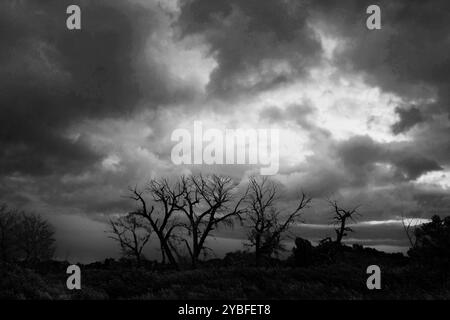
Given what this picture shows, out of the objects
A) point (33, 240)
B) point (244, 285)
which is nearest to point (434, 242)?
point (244, 285)

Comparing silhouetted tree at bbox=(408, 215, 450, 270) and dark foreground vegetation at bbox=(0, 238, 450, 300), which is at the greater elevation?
silhouetted tree at bbox=(408, 215, 450, 270)

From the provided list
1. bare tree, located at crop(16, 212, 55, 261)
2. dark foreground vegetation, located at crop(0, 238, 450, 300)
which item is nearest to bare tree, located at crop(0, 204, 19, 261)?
bare tree, located at crop(16, 212, 55, 261)

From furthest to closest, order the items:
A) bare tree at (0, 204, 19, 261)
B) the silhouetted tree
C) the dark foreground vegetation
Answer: bare tree at (0, 204, 19, 261)
the silhouetted tree
the dark foreground vegetation

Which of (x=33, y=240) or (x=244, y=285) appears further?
(x=33, y=240)

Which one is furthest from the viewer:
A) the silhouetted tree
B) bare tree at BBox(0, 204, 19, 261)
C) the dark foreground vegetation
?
bare tree at BBox(0, 204, 19, 261)

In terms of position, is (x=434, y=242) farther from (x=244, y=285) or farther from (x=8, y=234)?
(x=8, y=234)

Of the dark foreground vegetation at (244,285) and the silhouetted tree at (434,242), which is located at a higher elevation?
the silhouetted tree at (434,242)

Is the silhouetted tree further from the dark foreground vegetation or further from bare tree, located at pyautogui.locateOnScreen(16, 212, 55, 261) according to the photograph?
bare tree, located at pyautogui.locateOnScreen(16, 212, 55, 261)

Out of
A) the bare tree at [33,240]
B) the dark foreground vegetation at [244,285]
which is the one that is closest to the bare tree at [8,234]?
the bare tree at [33,240]

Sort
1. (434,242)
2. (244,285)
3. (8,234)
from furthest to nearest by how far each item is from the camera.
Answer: (8,234) < (434,242) < (244,285)

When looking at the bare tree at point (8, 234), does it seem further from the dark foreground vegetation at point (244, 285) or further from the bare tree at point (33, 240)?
the dark foreground vegetation at point (244, 285)
